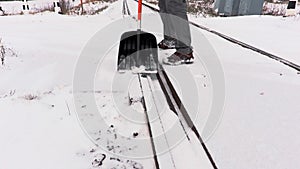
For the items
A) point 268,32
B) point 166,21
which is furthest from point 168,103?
point 268,32

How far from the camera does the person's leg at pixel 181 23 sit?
2.88 m

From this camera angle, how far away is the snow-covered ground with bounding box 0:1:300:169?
1489 mm

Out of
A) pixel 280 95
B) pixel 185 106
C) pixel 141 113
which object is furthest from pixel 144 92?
pixel 280 95

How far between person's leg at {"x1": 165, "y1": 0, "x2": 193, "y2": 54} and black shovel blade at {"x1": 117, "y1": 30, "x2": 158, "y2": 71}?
1.06 ft

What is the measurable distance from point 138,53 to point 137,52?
0.02m

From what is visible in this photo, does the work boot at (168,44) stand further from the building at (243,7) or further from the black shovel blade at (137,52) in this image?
the building at (243,7)

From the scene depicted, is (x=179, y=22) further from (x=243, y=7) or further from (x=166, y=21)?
(x=243, y=7)

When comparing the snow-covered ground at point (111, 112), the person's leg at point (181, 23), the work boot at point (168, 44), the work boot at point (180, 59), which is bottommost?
the snow-covered ground at point (111, 112)

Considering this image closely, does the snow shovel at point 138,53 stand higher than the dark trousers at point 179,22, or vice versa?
the dark trousers at point 179,22

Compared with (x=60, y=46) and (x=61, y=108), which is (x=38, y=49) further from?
(x=61, y=108)

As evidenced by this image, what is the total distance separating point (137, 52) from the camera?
109 inches

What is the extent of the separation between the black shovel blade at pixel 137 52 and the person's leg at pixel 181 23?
323mm

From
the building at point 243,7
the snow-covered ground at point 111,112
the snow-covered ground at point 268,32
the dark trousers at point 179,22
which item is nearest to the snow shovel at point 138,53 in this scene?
the snow-covered ground at point 111,112

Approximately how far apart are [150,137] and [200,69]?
47.0 inches
